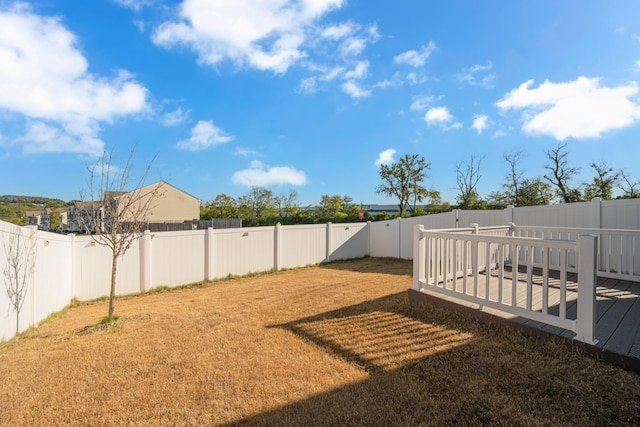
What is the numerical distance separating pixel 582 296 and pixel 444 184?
20.0m

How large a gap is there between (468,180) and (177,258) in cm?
1912

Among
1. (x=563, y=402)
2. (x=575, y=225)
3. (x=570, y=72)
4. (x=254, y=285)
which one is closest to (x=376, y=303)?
(x=563, y=402)

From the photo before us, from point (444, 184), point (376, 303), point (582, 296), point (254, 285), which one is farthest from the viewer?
point (444, 184)

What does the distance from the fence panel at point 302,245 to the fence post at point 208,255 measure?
7.36ft

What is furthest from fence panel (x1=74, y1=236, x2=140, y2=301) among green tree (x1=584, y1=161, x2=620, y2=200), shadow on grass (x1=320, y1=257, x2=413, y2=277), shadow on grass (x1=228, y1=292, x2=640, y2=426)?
green tree (x1=584, y1=161, x2=620, y2=200)

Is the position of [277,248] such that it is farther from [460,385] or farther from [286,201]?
[286,201]

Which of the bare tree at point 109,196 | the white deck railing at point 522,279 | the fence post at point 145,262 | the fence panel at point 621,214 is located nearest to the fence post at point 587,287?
the white deck railing at point 522,279

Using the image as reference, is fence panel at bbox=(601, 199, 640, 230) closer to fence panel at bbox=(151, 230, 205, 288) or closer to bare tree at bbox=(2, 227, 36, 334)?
fence panel at bbox=(151, 230, 205, 288)

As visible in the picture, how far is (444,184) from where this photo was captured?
21328 millimetres

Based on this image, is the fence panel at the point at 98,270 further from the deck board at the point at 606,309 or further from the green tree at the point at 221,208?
the green tree at the point at 221,208

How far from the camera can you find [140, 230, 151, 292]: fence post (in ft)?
22.3

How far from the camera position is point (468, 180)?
1995 cm

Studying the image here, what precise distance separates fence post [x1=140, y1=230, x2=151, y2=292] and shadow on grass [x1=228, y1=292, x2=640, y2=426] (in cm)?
503

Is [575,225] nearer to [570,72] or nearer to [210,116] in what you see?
[570,72]
